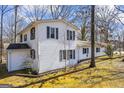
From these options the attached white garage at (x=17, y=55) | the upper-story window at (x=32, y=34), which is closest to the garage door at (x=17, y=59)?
the attached white garage at (x=17, y=55)

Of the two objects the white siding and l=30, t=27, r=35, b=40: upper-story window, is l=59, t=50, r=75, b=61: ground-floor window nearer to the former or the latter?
l=30, t=27, r=35, b=40: upper-story window

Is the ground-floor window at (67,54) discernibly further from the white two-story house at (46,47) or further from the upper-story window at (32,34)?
the upper-story window at (32,34)

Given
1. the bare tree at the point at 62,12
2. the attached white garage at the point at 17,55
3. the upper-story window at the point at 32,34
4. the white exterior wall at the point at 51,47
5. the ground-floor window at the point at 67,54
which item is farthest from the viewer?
the bare tree at the point at 62,12

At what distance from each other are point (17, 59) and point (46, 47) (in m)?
3.77

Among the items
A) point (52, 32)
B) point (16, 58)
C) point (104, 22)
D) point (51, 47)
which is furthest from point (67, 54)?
point (104, 22)

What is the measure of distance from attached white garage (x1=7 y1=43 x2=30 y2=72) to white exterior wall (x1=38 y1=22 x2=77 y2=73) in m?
2.90

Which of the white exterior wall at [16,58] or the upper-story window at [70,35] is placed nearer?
the white exterior wall at [16,58]

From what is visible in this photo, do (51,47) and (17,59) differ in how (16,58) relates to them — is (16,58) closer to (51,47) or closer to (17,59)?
(17,59)

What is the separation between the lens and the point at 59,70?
2177cm

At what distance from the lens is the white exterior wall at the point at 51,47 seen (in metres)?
20.3

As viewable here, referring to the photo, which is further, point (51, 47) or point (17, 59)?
point (17, 59)

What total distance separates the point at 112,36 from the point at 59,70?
89.3 ft

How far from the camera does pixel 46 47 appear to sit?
20.8 meters

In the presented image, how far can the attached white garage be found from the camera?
72.3 ft
